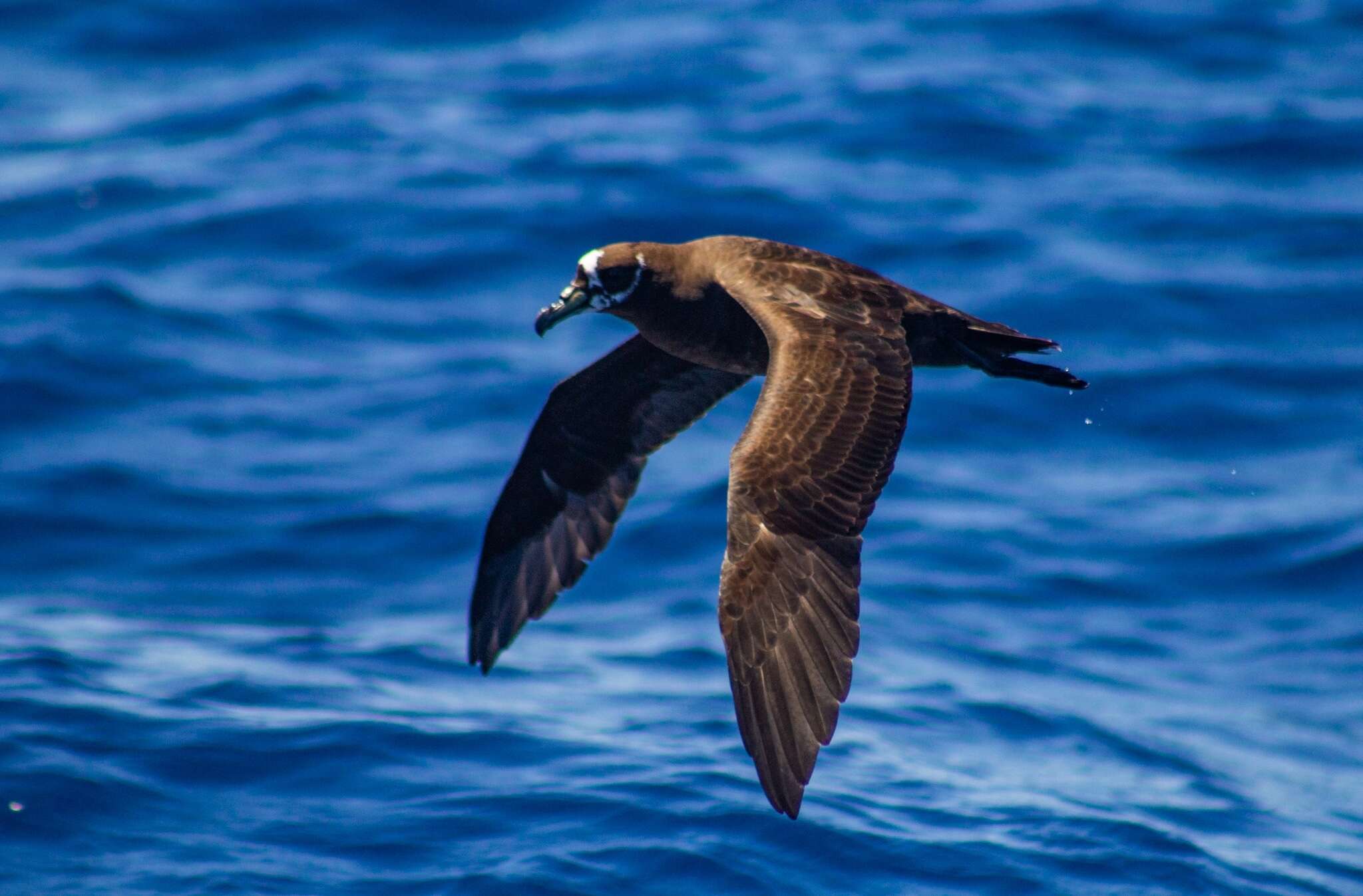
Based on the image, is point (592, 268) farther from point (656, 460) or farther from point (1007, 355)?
point (656, 460)

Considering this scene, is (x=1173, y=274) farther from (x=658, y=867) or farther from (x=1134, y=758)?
(x=658, y=867)

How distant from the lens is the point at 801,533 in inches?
263

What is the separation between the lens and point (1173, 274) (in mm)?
13914

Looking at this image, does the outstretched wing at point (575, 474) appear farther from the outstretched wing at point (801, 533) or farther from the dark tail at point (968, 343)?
the outstretched wing at point (801, 533)

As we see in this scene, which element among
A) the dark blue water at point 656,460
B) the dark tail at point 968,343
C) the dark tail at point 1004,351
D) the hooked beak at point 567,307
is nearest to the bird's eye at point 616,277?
the hooked beak at point 567,307

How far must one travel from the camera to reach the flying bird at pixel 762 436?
6523mm

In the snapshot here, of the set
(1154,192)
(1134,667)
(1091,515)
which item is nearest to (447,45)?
(1154,192)

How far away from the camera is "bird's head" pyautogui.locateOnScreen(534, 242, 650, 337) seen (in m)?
7.95

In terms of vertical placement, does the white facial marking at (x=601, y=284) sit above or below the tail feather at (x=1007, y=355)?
above

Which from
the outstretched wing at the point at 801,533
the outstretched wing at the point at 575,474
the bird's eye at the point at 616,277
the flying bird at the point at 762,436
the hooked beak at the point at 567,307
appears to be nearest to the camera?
the outstretched wing at the point at 801,533

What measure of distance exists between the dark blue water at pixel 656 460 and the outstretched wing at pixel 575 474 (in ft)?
2.50

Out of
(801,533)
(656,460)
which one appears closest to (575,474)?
(801,533)

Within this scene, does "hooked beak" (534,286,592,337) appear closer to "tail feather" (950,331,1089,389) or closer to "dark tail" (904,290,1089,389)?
"dark tail" (904,290,1089,389)

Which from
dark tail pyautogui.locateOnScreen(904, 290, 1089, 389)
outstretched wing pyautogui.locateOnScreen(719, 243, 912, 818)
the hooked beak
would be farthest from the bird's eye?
dark tail pyautogui.locateOnScreen(904, 290, 1089, 389)
